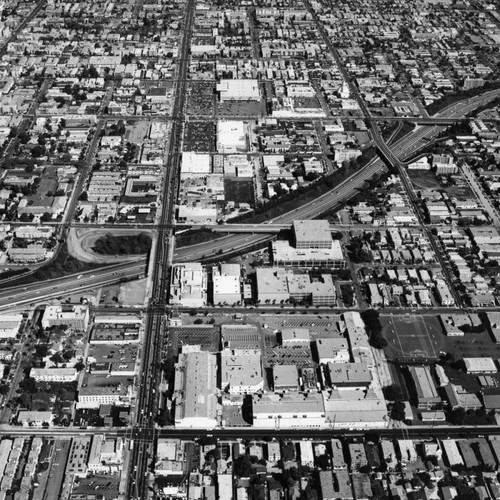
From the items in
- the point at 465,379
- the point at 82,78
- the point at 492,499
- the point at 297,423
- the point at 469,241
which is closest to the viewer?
the point at 492,499

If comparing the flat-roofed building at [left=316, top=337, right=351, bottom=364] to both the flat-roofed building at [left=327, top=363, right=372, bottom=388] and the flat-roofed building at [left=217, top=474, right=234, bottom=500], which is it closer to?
the flat-roofed building at [left=327, top=363, right=372, bottom=388]

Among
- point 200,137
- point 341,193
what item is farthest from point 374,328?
point 200,137

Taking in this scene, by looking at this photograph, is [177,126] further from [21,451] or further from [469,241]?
[21,451]

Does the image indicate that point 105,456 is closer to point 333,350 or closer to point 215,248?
point 333,350

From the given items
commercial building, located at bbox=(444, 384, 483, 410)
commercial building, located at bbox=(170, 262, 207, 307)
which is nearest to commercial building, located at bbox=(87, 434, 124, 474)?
commercial building, located at bbox=(170, 262, 207, 307)

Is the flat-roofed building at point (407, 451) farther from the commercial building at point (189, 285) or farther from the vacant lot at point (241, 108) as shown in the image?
the vacant lot at point (241, 108)

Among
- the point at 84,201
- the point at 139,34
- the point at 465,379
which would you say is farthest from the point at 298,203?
the point at 139,34

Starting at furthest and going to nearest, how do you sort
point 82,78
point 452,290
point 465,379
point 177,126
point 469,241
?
point 82,78
point 177,126
point 469,241
point 452,290
point 465,379
